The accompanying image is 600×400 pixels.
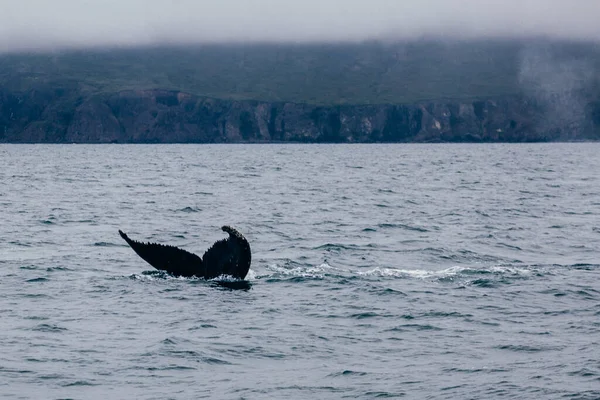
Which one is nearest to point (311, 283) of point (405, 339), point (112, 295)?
point (112, 295)

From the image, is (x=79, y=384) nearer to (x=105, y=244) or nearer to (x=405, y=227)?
(x=105, y=244)

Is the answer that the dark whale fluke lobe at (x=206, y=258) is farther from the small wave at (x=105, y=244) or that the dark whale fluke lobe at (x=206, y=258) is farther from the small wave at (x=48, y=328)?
the small wave at (x=105, y=244)

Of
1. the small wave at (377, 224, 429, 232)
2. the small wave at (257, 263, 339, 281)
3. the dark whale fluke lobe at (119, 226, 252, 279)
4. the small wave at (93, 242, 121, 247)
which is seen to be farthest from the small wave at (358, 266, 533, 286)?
the small wave at (377, 224, 429, 232)

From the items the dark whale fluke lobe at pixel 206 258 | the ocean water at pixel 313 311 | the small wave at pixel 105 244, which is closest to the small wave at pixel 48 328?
the ocean water at pixel 313 311

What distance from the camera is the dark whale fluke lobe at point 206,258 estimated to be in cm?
2253

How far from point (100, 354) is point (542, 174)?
72.9 metres

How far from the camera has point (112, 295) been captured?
21.8m

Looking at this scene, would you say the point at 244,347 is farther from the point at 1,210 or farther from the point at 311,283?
the point at 1,210

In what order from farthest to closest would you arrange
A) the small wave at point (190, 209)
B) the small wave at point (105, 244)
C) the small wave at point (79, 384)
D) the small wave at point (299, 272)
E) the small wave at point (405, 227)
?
the small wave at point (190, 209) → the small wave at point (405, 227) → the small wave at point (105, 244) → the small wave at point (299, 272) → the small wave at point (79, 384)

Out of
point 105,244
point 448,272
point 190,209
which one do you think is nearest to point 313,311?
point 448,272

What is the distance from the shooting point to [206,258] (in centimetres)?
2344

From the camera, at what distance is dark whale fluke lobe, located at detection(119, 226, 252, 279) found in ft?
73.9

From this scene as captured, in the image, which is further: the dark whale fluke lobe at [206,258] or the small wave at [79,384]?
the dark whale fluke lobe at [206,258]

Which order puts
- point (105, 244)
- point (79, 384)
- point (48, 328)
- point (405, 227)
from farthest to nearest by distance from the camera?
1. point (405, 227)
2. point (105, 244)
3. point (48, 328)
4. point (79, 384)
